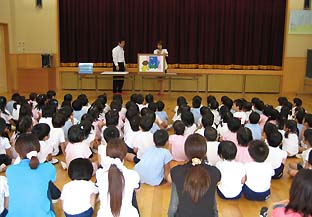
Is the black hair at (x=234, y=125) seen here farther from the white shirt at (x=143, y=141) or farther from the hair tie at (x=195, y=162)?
the hair tie at (x=195, y=162)

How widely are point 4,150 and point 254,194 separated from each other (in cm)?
259

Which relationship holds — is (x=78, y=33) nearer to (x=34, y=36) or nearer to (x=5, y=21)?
(x=34, y=36)

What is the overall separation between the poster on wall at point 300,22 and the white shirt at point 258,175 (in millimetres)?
8171

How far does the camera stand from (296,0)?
10.5 m

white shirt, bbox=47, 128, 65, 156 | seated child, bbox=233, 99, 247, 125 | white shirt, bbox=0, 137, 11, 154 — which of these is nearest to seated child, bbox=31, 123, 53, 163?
white shirt, bbox=47, 128, 65, 156

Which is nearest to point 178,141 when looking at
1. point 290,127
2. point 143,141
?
point 143,141

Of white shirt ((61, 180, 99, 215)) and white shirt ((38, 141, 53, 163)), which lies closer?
A: white shirt ((61, 180, 99, 215))

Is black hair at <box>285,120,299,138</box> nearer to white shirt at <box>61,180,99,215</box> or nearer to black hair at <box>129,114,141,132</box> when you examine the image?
black hair at <box>129,114,141,132</box>

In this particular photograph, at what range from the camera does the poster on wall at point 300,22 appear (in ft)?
34.3

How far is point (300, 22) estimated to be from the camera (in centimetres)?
1053

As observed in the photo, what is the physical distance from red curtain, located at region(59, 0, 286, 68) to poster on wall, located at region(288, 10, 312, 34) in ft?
1.01

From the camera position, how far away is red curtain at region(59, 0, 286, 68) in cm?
1088

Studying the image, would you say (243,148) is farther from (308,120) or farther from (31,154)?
(31,154)

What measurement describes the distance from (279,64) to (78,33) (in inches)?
235
